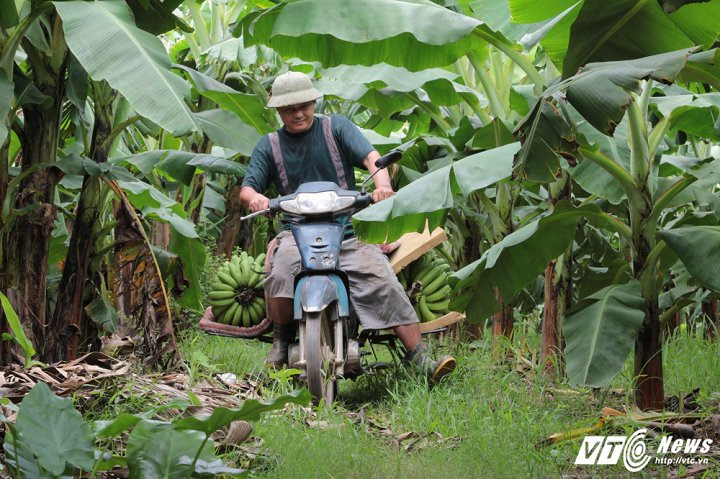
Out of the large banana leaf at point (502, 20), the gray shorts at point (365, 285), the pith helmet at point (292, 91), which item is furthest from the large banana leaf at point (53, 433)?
the large banana leaf at point (502, 20)

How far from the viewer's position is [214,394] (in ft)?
15.6

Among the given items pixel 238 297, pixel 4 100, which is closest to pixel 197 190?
pixel 238 297

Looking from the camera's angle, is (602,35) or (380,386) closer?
(602,35)

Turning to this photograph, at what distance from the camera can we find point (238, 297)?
6.92m

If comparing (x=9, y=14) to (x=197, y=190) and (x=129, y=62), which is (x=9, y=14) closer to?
(x=129, y=62)

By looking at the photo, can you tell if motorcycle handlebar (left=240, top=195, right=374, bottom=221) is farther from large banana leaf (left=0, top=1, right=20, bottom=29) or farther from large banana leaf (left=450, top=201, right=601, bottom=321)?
large banana leaf (left=0, top=1, right=20, bottom=29)

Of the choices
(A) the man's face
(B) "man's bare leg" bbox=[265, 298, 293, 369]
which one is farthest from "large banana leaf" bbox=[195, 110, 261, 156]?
(B) "man's bare leg" bbox=[265, 298, 293, 369]

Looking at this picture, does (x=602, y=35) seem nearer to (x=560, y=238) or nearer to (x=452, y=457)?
(x=560, y=238)

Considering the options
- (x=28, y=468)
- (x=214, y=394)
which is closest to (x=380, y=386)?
(x=214, y=394)

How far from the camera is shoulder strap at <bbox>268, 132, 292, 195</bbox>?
606cm

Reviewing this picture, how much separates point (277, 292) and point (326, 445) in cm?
183

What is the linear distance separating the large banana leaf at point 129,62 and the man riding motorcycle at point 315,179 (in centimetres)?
129

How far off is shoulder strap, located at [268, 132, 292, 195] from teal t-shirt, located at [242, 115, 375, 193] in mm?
19

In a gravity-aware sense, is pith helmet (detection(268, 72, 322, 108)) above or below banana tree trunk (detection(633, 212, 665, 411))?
above
